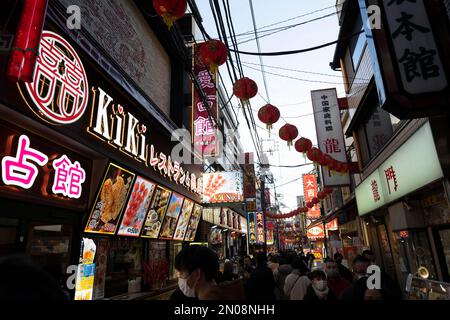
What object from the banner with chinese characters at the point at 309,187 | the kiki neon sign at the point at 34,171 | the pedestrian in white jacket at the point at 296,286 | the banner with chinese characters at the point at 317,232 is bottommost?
the pedestrian in white jacket at the point at 296,286

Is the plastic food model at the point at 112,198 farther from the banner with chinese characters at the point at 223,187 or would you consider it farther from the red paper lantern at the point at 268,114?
the banner with chinese characters at the point at 223,187

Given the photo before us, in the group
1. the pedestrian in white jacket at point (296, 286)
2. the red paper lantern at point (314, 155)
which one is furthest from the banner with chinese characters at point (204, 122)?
the pedestrian in white jacket at point (296, 286)

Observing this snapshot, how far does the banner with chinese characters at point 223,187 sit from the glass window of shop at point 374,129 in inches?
267

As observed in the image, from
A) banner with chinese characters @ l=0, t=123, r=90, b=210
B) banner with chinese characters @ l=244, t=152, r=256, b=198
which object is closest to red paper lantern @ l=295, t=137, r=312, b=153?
banner with chinese characters @ l=0, t=123, r=90, b=210

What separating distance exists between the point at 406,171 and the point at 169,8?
26.9 ft

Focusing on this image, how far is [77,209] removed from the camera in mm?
6566

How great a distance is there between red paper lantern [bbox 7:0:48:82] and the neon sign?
2.44 meters

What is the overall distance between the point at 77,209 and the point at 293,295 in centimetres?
591

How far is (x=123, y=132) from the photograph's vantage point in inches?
320

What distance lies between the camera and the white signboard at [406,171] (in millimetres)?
6605

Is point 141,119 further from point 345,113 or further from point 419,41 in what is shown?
point 345,113

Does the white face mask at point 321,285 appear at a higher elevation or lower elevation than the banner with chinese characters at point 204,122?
lower

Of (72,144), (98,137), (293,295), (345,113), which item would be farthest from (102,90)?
(345,113)

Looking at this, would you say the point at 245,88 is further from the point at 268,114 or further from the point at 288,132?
the point at 288,132
